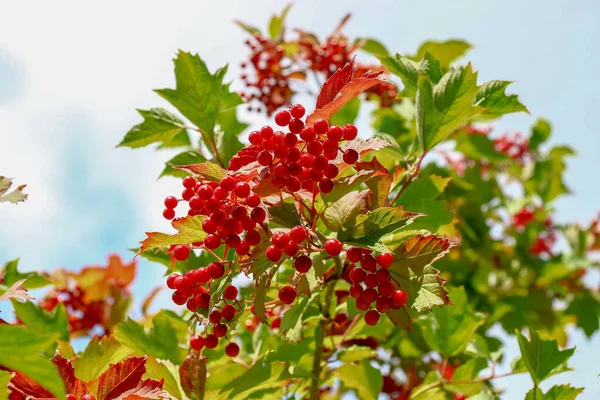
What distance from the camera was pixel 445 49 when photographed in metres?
3.55

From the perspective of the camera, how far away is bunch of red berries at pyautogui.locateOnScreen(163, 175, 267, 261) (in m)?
1.43

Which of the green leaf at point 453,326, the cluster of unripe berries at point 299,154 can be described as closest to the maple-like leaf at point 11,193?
the cluster of unripe berries at point 299,154

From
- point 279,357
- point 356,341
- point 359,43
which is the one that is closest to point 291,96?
point 359,43

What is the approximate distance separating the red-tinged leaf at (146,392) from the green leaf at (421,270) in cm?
72

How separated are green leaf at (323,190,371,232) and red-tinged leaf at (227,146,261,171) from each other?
0.27m

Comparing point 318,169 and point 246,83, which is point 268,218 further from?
point 246,83

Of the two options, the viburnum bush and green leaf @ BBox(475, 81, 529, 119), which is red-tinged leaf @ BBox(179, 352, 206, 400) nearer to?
the viburnum bush

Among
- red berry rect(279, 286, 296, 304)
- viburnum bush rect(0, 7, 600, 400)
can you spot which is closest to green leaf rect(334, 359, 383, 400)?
viburnum bush rect(0, 7, 600, 400)

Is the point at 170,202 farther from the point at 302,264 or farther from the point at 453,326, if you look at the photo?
the point at 453,326

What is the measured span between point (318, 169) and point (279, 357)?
2.99 ft

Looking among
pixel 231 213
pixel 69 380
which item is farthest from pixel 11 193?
pixel 231 213

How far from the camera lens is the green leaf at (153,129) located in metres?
2.35

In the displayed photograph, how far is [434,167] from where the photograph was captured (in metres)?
3.96

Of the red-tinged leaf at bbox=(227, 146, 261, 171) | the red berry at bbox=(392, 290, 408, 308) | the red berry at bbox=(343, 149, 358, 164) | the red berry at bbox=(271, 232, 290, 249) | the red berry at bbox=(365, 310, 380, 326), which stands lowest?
the red berry at bbox=(365, 310, 380, 326)
